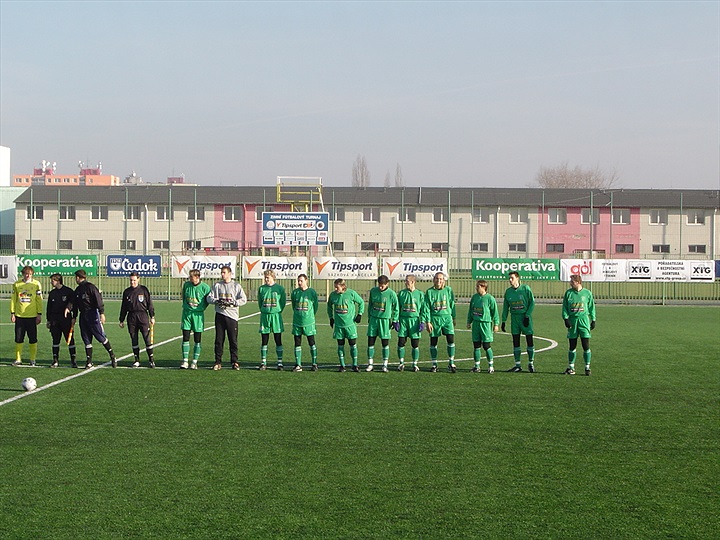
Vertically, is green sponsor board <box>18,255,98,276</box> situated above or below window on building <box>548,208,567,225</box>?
below

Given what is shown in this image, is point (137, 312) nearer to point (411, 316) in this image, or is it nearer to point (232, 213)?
point (411, 316)

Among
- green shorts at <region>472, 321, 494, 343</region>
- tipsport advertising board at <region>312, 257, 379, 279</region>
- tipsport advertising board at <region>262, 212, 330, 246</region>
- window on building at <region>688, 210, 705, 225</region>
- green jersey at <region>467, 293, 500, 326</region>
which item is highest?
window on building at <region>688, 210, 705, 225</region>

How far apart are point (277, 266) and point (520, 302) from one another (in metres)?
22.9

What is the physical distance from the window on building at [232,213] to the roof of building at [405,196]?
58 cm

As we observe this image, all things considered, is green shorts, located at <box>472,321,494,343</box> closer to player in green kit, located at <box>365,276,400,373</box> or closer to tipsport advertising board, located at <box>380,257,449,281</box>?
player in green kit, located at <box>365,276,400,373</box>

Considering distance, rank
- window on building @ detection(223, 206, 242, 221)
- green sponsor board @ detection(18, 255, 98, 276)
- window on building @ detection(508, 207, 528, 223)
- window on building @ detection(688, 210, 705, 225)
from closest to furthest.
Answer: green sponsor board @ detection(18, 255, 98, 276) → window on building @ detection(688, 210, 705, 225) → window on building @ detection(508, 207, 528, 223) → window on building @ detection(223, 206, 242, 221)

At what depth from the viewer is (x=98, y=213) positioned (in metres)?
63.8

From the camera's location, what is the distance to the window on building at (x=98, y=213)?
209ft

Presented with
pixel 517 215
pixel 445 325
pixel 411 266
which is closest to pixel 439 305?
pixel 445 325

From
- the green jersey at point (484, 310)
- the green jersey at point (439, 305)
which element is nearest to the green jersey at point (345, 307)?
the green jersey at point (439, 305)

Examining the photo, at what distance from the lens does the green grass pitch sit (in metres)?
7.45

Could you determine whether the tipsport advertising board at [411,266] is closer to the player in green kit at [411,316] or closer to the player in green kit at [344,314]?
the player in green kit at [411,316]

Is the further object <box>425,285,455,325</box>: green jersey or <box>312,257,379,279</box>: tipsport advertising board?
<box>312,257,379,279</box>: tipsport advertising board

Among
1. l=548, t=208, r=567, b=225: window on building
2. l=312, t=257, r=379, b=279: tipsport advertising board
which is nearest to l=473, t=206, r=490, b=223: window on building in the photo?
l=548, t=208, r=567, b=225: window on building
